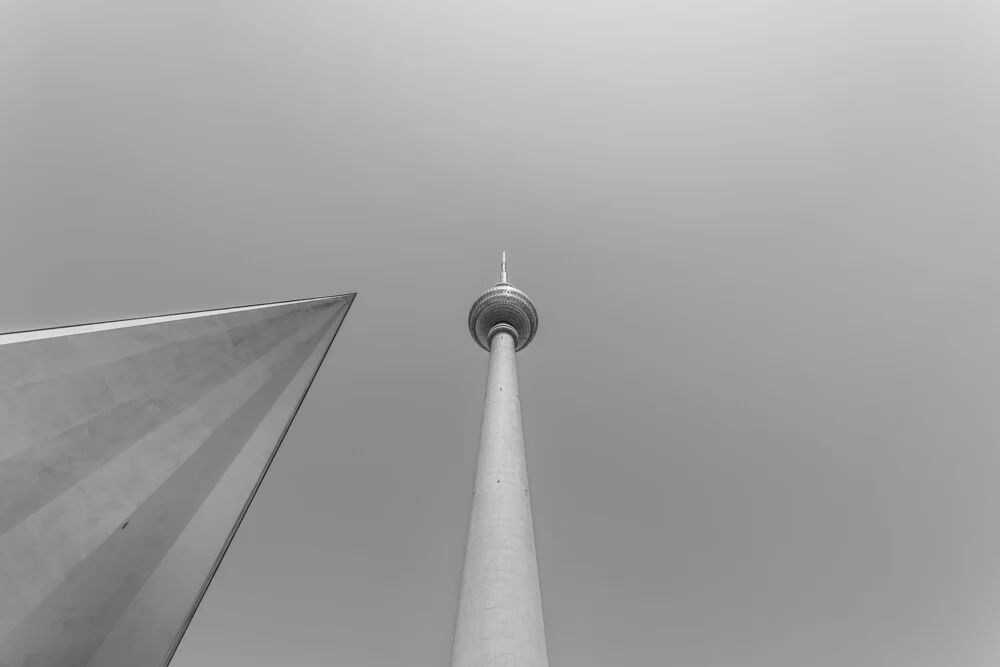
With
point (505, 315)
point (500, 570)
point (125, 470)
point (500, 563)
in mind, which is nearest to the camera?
point (125, 470)

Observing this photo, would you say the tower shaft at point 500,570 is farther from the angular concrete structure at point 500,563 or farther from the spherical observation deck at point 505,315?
the spherical observation deck at point 505,315

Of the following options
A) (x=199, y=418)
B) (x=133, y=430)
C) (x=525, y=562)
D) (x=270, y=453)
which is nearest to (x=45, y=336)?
(x=133, y=430)

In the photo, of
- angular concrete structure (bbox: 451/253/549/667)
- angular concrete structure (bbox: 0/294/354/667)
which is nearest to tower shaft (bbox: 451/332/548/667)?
angular concrete structure (bbox: 451/253/549/667)

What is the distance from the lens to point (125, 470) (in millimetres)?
9586

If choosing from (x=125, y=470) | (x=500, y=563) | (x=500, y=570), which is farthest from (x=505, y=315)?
(x=125, y=470)

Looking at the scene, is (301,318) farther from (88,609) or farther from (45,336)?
(88,609)

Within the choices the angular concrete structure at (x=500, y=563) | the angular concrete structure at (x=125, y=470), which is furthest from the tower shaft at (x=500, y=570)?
the angular concrete structure at (x=125, y=470)

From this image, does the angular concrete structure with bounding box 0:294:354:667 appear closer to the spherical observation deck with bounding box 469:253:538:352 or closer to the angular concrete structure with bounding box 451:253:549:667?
the angular concrete structure with bounding box 451:253:549:667

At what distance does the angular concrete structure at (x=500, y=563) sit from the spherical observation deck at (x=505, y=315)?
527 inches

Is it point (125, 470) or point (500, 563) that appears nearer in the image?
point (125, 470)

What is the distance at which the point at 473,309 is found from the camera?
47.4m

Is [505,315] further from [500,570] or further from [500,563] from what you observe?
[500,570]

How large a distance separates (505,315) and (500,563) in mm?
28226

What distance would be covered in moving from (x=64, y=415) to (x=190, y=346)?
9.51 feet
